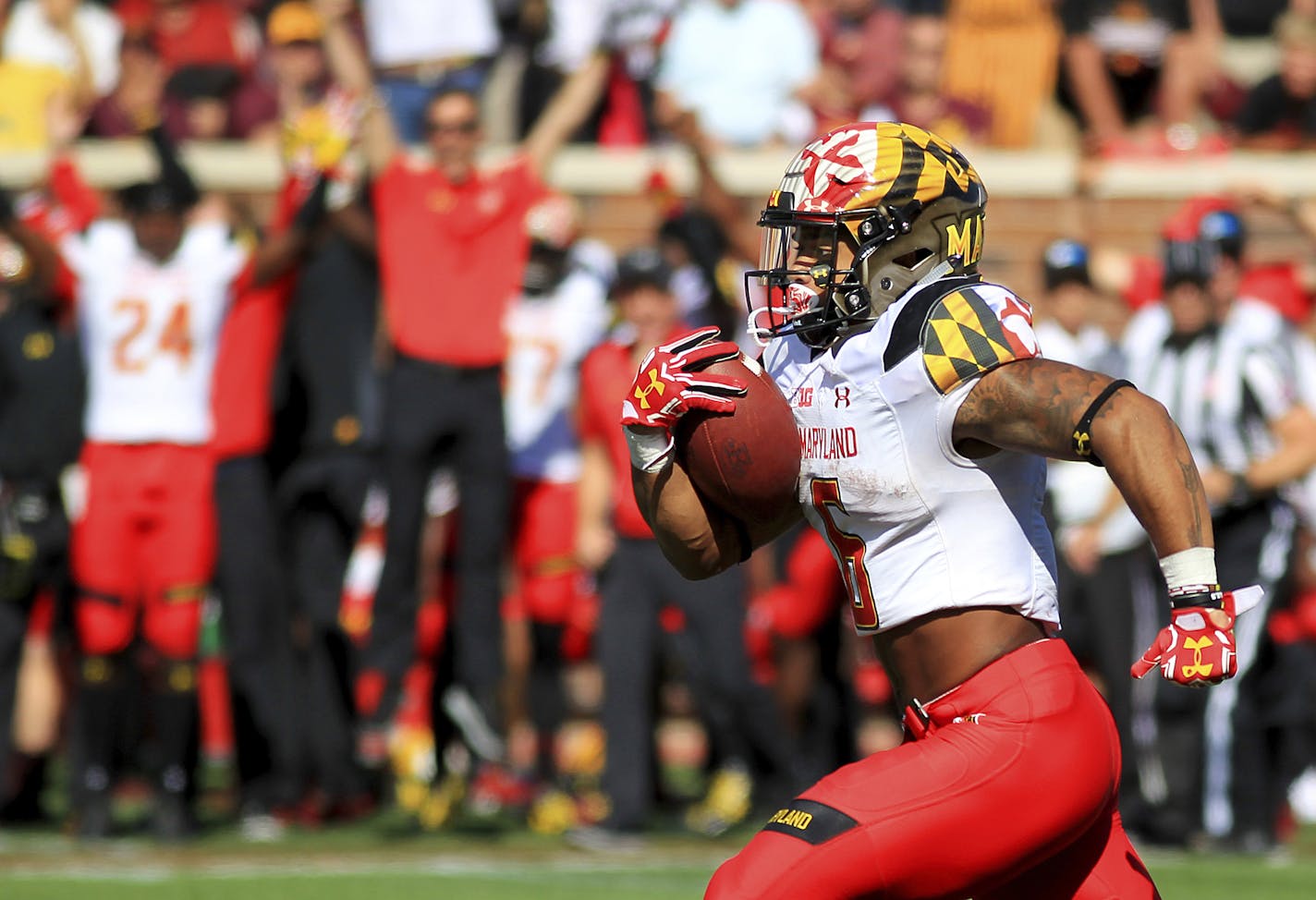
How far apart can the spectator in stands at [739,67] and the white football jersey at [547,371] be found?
2.08m

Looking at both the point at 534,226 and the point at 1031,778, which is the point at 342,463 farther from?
the point at 1031,778

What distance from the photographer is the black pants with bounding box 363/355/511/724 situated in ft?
26.2

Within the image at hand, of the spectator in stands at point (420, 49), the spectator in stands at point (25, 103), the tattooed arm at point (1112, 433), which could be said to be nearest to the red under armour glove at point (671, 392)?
the tattooed arm at point (1112, 433)

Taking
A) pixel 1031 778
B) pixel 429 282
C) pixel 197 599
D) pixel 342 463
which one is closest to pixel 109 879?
pixel 197 599

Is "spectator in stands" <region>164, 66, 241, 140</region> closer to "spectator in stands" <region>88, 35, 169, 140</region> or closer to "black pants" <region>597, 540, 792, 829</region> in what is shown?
"spectator in stands" <region>88, 35, 169, 140</region>

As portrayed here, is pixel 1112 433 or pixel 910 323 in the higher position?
pixel 910 323

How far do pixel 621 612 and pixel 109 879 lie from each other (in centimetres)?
211

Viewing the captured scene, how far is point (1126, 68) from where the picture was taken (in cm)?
1139

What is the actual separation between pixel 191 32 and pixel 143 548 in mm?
3910

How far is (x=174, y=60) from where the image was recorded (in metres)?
10.9

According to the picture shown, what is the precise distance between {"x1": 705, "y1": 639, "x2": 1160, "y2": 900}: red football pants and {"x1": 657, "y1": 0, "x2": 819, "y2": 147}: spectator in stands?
7007 millimetres

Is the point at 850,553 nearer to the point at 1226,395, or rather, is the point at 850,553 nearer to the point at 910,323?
the point at 910,323

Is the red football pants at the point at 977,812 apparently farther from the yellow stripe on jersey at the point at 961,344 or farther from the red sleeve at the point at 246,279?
the red sleeve at the point at 246,279

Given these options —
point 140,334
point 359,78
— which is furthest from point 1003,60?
point 140,334
